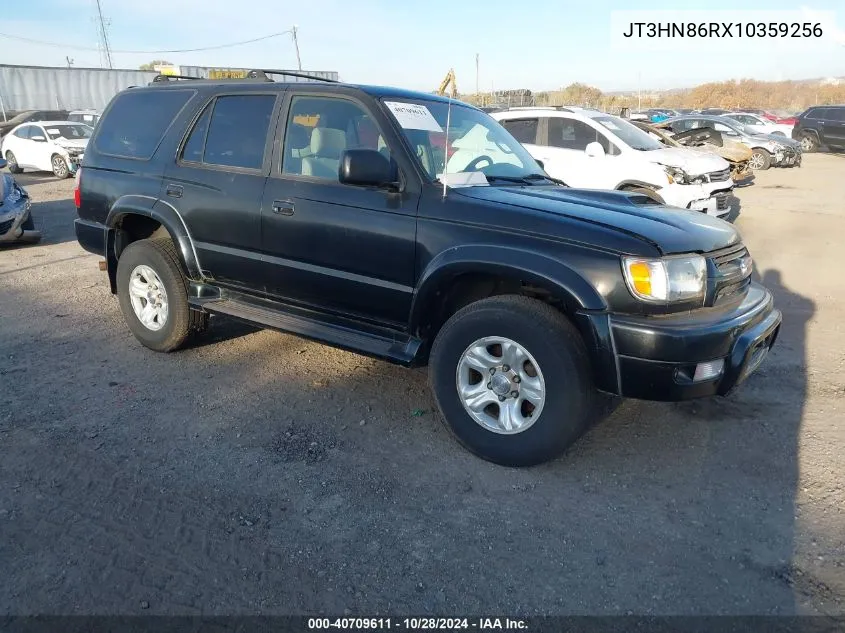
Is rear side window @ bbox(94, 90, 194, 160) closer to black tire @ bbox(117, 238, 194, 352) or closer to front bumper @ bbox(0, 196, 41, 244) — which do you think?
black tire @ bbox(117, 238, 194, 352)

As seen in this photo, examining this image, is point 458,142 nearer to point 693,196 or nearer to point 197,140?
point 197,140

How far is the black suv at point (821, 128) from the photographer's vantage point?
81.0ft

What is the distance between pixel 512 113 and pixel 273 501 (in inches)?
328

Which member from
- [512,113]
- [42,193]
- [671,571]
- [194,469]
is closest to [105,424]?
[194,469]

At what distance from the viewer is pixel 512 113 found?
33.2ft

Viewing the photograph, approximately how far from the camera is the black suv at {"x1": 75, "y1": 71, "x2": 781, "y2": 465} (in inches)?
122

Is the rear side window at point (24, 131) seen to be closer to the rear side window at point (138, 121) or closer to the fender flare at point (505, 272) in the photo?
the rear side window at point (138, 121)

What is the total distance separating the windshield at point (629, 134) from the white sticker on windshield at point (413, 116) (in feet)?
20.4

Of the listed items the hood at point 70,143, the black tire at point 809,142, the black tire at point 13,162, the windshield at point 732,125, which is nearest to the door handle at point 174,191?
the hood at point 70,143

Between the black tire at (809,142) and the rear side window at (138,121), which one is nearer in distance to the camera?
the rear side window at (138,121)

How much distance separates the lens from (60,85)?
28.1 meters

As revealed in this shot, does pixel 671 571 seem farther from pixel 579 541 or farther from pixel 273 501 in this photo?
pixel 273 501

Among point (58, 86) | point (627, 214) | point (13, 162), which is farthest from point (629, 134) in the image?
point (58, 86)

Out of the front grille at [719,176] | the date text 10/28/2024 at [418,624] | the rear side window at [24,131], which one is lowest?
the date text 10/28/2024 at [418,624]
